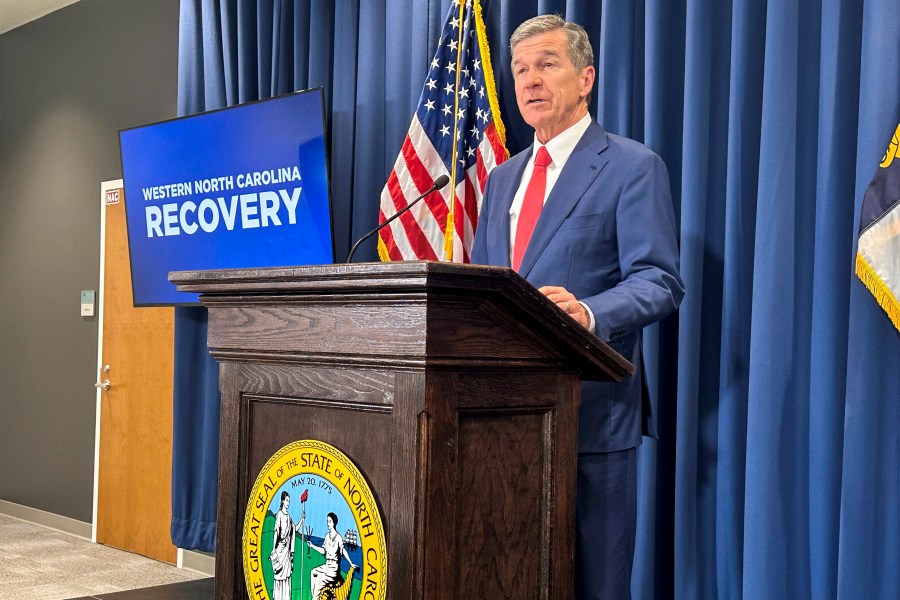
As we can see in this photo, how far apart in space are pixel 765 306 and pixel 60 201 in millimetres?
4876

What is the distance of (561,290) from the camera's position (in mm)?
1529

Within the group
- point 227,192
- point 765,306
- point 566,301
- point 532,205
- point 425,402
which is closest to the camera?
point 425,402

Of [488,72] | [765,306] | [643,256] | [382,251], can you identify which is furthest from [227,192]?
[643,256]

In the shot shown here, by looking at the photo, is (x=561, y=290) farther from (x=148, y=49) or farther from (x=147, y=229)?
(x=148, y=49)

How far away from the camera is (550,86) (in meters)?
2.16

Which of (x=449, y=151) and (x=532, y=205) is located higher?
(x=449, y=151)

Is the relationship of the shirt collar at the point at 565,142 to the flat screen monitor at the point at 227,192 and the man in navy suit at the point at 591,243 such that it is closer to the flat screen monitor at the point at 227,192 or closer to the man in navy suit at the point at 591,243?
the man in navy suit at the point at 591,243

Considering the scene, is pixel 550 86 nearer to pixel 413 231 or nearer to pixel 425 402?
pixel 425 402

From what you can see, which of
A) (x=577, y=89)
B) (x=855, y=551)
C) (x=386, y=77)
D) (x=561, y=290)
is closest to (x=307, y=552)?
(x=561, y=290)

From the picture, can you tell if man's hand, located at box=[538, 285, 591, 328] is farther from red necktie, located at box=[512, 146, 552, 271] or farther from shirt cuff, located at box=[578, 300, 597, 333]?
red necktie, located at box=[512, 146, 552, 271]

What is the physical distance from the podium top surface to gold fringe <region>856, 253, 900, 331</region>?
981 millimetres

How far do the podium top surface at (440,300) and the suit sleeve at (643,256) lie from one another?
0.58 feet

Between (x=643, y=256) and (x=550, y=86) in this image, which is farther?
(x=550, y=86)

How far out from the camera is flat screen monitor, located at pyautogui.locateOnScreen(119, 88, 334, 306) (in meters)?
3.78
